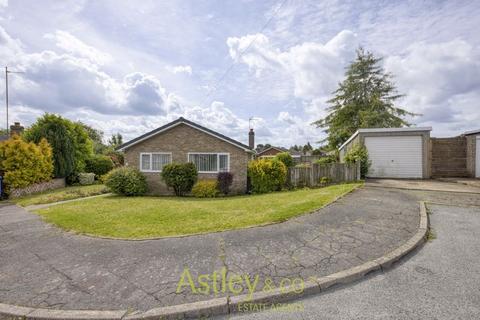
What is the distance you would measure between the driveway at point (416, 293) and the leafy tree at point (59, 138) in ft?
61.7

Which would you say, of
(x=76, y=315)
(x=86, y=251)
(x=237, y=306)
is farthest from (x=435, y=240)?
(x=86, y=251)

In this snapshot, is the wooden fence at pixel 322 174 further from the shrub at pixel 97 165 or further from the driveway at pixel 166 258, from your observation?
the shrub at pixel 97 165

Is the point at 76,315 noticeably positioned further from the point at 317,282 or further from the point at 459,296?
the point at 459,296

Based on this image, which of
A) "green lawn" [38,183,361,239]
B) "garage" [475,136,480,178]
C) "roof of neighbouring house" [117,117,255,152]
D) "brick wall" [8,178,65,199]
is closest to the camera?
"green lawn" [38,183,361,239]

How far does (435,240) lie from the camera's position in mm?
4637

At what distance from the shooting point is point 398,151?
13617mm

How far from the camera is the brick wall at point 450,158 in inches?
531

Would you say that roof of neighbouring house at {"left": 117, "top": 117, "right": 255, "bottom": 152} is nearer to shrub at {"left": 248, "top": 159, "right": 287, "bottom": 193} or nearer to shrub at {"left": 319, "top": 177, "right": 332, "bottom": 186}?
shrub at {"left": 248, "top": 159, "right": 287, "bottom": 193}

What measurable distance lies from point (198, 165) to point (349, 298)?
11.5 meters

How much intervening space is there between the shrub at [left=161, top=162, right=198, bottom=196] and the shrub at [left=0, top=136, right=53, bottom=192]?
751 centimetres

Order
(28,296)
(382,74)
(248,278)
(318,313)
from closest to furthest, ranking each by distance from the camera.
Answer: (318,313) → (28,296) → (248,278) → (382,74)

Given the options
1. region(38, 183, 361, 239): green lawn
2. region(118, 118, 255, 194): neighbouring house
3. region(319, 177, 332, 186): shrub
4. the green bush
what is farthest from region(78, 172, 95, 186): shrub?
region(319, 177, 332, 186): shrub

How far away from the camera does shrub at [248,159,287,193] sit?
12602mm

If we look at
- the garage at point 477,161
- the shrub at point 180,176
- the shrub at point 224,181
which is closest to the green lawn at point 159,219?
the shrub at point 180,176
